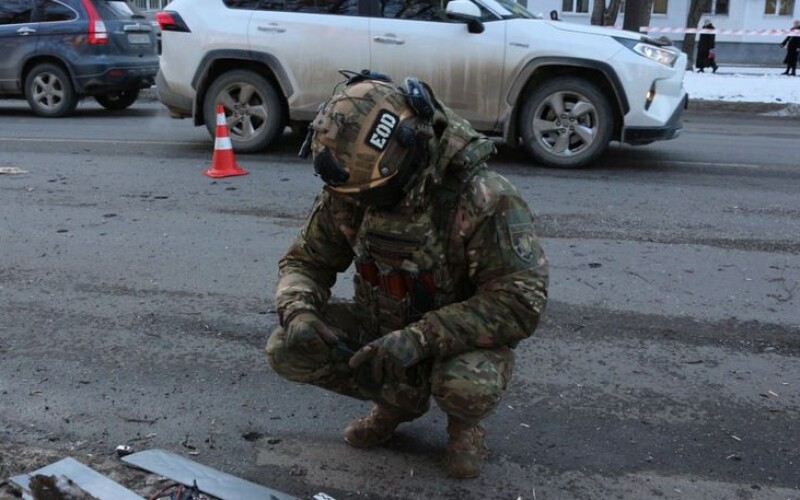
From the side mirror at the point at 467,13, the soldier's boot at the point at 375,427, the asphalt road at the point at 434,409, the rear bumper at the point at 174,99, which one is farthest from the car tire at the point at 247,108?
the soldier's boot at the point at 375,427

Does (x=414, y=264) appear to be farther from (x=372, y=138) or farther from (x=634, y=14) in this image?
(x=634, y=14)

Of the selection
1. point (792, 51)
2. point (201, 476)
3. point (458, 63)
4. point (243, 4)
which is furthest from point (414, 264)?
point (792, 51)

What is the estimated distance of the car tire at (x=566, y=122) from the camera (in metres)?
7.44

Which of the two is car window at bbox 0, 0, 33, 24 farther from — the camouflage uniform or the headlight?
the camouflage uniform

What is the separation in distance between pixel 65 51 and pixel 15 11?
99 centimetres

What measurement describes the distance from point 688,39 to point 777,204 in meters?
16.9

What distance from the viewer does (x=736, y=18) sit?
31578 millimetres

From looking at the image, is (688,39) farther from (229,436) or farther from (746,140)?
(229,436)

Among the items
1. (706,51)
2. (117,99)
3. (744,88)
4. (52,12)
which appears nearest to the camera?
(52,12)

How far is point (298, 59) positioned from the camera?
785 centimetres

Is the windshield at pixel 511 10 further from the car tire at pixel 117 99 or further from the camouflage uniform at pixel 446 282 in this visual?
the car tire at pixel 117 99

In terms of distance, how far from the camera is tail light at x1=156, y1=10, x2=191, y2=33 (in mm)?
8055

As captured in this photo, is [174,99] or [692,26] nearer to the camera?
[174,99]

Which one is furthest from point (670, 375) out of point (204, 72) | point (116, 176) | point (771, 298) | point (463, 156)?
point (204, 72)
